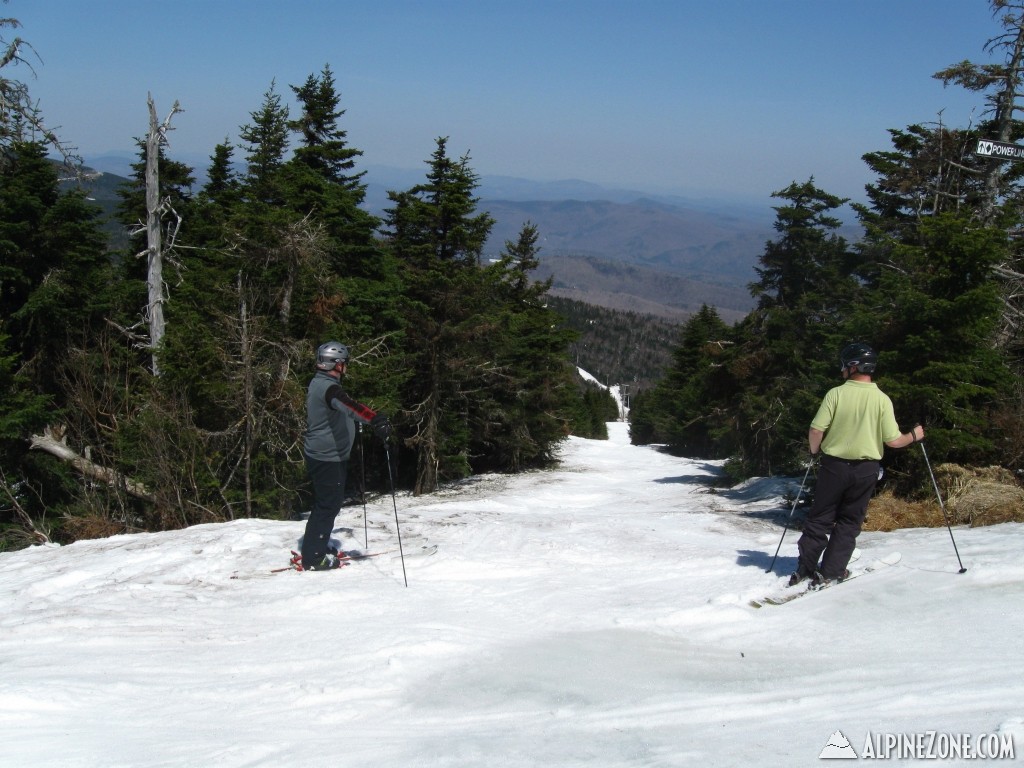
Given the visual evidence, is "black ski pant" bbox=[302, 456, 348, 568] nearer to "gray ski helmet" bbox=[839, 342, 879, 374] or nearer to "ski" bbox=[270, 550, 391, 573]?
"ski" bbox=[270, 550, 391, 573]

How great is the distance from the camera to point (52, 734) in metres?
4.21

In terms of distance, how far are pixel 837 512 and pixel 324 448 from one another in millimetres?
5387

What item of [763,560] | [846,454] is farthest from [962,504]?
[846,454]

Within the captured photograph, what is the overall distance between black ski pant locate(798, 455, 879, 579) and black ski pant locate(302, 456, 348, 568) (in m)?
4.95

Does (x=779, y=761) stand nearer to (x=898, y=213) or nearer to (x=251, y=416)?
(x=251, y=416)

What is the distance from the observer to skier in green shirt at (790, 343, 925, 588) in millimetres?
6828

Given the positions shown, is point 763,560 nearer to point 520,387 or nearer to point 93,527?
point 93,527

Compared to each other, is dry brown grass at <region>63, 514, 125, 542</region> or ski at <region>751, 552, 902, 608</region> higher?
ski at <region>751, 552, 902, 608</region>

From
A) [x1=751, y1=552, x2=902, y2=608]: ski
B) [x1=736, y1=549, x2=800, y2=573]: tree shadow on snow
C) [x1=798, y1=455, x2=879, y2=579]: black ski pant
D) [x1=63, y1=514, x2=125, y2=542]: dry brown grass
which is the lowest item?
[x1=63, y1=514, x2=125, y2=542]: dry brown grass

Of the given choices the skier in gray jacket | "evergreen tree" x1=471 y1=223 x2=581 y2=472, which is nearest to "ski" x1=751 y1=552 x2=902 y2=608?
the skier in gray jacket

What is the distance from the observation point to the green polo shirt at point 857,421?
6.80 meters

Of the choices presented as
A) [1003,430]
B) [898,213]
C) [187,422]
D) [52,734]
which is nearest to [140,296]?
[187,422]

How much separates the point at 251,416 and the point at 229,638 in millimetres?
9519

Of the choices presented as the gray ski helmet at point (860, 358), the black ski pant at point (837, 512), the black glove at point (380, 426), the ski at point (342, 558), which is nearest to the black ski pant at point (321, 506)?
the ski at point (342, 558)
